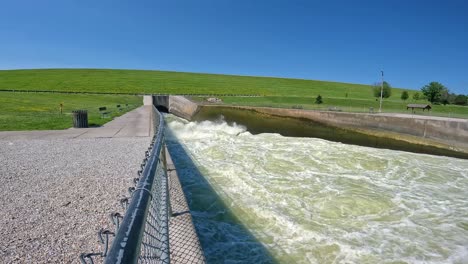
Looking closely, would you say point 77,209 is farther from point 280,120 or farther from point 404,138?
point 280,120

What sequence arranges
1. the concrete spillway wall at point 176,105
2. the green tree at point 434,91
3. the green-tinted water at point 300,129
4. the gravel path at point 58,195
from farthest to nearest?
the green tree at point 434,91
the concrete spillway wall at point 176,105
the green-tinted water at point 300,129
the gravel path at point 58,195

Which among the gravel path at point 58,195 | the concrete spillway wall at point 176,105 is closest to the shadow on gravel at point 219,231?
the gravel path at point 58,195

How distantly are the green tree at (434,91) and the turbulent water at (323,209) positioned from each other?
60524 mm

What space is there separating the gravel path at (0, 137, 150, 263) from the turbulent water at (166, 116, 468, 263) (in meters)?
1.81

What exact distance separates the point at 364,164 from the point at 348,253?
28.6 ft

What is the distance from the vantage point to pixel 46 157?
966cm

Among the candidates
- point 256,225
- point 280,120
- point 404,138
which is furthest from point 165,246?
point 280,120

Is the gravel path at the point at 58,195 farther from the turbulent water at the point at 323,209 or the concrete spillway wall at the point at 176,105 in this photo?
the concrete spillway wall at the point at 176,105

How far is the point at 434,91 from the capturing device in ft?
211

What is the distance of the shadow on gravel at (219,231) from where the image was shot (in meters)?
5.12

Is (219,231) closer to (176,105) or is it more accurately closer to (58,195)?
(58,195)

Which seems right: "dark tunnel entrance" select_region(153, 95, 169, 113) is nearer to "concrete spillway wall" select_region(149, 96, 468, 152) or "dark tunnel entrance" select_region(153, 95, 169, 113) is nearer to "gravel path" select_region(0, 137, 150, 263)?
"concrete spillway wall" select_region(149, 96, 468, 152)

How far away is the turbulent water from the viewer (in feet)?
17.8

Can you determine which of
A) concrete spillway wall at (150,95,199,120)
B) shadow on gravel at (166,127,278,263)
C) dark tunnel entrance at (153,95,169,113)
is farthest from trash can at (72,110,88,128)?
dark tunnel entrance at (153,95,169,113)
